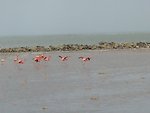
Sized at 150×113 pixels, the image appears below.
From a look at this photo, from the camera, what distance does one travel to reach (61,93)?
21719 millimetres

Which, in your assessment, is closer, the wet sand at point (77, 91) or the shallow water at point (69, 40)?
the wet sand at point (77, 91)

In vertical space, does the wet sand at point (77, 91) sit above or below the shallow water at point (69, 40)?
above

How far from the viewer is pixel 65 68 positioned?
34.1 meters

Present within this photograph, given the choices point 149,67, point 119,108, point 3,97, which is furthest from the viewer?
point 149,67

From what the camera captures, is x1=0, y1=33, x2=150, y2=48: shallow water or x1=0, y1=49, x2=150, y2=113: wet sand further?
x1=0, y1=33, x2=150, y2=48: shallow water

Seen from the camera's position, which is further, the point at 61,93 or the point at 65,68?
the point at 65,68

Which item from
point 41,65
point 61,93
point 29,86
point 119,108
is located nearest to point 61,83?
point 29,86

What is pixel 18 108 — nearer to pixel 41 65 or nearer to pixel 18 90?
pixel 18 90

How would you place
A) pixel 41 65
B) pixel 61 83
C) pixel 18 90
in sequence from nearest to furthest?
pixel 18 90 < pixel 61 83 < pixel 41 65

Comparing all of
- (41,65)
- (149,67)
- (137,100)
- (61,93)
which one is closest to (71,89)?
(61,93)

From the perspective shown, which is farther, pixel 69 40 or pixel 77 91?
pixel 69 40

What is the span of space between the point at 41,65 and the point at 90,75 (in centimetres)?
984

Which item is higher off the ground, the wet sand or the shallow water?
the wet sand

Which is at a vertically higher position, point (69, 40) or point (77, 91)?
point (77, 91)
